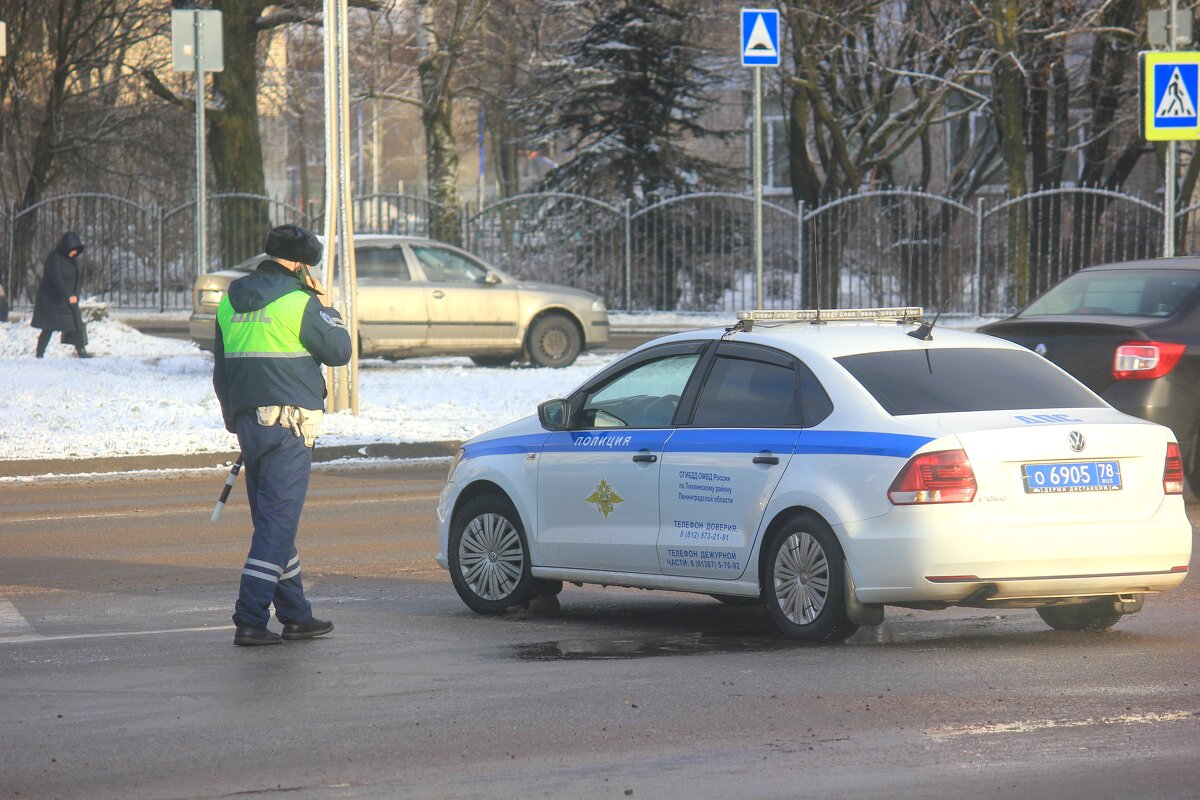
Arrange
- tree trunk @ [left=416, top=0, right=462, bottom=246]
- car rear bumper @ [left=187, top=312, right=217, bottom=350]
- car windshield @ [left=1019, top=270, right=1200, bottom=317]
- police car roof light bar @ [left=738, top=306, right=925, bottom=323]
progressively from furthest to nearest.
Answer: tree trunk @ [left=416, top=0, right=462, bottom=246]
car rear bumper @ [left=187, top=312, right=217, bottom=350]
car windshield @ [left=1019, top=270, right=1200, bottom=317]
police car roof light bar @ [left=738, top=306, right=925, bottom=323]

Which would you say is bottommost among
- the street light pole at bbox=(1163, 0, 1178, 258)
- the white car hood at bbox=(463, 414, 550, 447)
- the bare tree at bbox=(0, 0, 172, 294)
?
the white car hood at bbox=(463, 414, 550, 447)

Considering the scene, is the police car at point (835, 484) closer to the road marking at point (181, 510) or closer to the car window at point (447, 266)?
the road marking at point (181, 510)

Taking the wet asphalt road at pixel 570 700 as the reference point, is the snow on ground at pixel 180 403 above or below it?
above

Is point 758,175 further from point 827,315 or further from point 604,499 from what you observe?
point 604,499

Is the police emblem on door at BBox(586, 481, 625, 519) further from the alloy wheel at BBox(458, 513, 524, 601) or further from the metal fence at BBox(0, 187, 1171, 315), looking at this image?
the metal fence at BBox(0, 187, 1171, 315)

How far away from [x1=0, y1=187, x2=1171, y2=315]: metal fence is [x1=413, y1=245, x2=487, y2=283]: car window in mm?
8405

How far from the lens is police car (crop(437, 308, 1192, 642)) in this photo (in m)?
7.40

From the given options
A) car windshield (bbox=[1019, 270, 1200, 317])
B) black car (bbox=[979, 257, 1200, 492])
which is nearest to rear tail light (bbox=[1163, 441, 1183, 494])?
black car (bbox=[979, 257, 1200, 492])

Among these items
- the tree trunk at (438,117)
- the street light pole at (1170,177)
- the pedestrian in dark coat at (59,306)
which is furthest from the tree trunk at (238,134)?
the street light pole at (1170,177)

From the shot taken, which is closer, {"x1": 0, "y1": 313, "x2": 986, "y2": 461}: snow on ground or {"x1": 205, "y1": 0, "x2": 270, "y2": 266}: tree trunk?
{"x1": 0, "y1": 313, "x2": 986, "y2": 461}: snow on ground

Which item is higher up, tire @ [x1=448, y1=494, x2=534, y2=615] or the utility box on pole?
the utility box on pole

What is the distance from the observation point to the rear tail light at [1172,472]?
25.5 ft

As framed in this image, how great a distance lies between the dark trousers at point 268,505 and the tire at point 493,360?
15.0 metres

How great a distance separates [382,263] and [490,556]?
1362 cm
